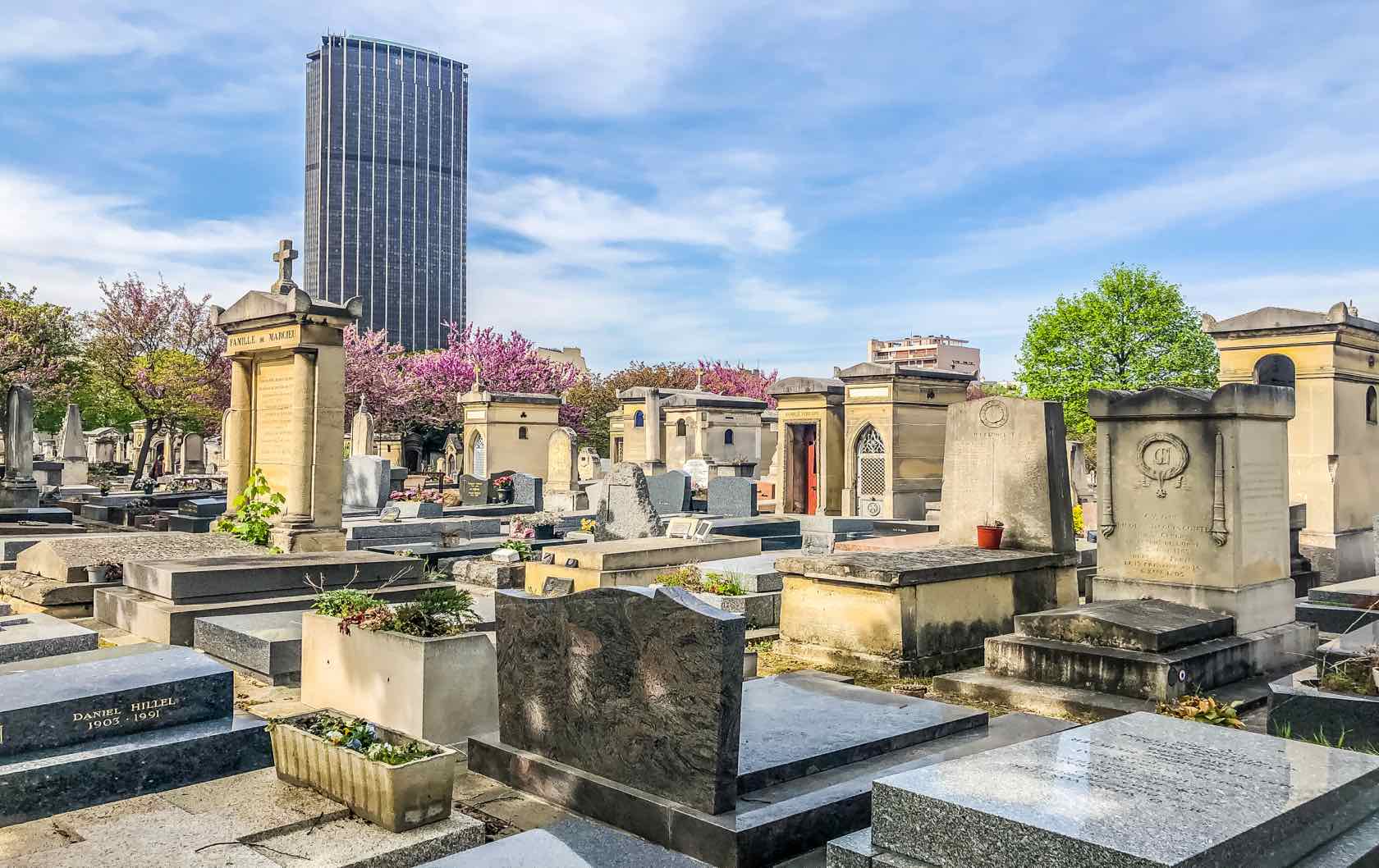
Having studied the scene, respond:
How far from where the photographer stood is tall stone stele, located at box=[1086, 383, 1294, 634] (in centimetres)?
799

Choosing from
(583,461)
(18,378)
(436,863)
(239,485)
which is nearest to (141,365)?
(18,378)

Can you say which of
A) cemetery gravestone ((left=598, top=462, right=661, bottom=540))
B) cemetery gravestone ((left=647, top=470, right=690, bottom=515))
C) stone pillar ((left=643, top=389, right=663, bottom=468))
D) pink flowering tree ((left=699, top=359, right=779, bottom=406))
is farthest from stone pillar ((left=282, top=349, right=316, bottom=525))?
pink flowering tree ((left=699, top=359, right=779, bottom=406))

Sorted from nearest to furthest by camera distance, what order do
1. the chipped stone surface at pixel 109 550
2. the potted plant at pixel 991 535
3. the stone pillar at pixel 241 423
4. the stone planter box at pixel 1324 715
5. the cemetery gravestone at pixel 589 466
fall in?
the stone planter box at pixel 1324 715 < the potted plant at pixel 991 535 < the chipped stone surface at pixel 109 550 < the stone pillar at pixel 241 423 < the cemetery gravestone at pixel 589 466

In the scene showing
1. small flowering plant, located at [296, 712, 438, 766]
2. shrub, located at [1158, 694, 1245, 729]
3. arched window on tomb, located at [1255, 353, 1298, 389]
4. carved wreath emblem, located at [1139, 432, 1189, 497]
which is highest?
arched window on tomb, located at [1255, 353, 1298, 389]

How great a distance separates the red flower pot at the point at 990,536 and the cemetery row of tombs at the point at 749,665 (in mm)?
73

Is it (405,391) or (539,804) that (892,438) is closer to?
(539,804)

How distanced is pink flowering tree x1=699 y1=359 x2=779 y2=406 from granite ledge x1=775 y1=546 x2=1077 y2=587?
45.7 meters

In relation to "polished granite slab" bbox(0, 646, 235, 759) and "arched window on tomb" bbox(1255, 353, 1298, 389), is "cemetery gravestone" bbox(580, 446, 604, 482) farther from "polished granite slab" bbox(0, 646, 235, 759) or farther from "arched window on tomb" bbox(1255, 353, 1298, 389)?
"polished granite slab" bbox(0, 646, 235, 759)

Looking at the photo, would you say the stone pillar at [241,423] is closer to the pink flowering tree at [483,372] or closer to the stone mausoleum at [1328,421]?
the stone mausoleum at [1328,421]

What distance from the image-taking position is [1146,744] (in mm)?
3965

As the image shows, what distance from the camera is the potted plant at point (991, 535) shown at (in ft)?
30.6

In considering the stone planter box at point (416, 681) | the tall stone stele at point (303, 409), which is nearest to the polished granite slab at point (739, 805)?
the stone planter box at point (416, 681)

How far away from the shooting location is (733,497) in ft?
68.4

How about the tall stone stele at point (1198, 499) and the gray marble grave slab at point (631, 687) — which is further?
the tall stone stele at point (1198, 499)
